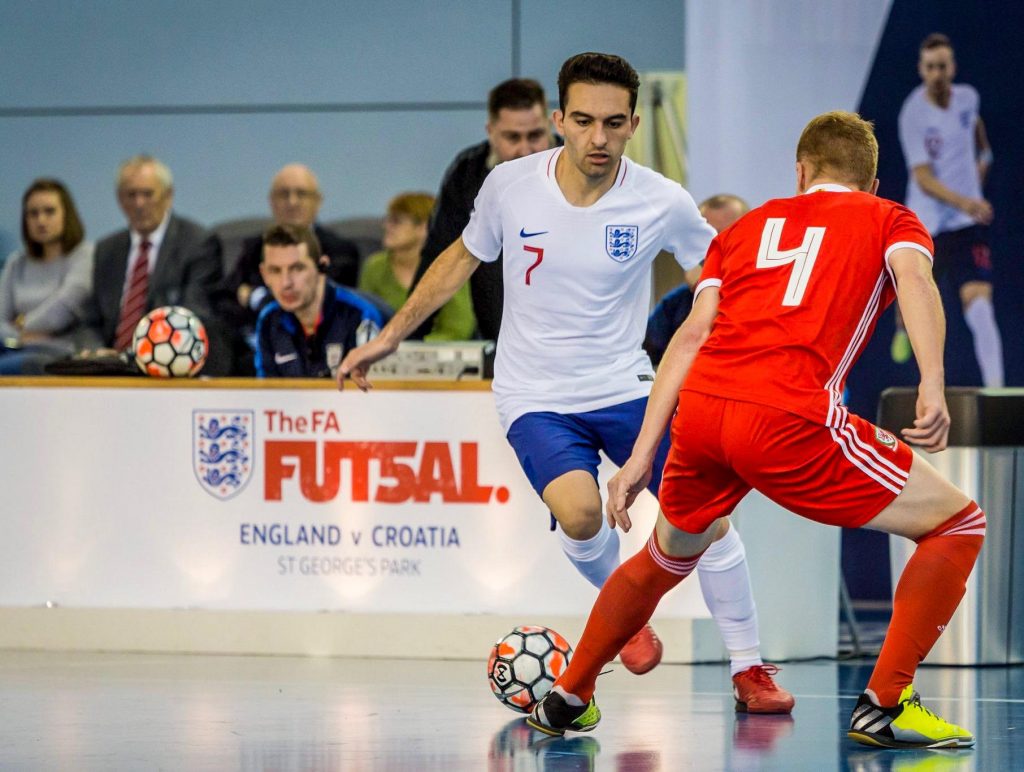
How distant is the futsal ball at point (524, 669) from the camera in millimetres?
4754

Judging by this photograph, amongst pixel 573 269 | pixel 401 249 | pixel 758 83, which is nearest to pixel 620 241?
pixel 573 269


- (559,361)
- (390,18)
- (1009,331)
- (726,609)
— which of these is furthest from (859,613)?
(390,18)

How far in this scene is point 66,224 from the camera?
9.12 m

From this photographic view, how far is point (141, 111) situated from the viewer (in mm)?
10797

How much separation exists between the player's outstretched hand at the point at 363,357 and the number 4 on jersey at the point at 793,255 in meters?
1.42

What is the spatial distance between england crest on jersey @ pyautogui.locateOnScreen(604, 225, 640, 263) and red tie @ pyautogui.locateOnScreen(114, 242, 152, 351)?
4371mm

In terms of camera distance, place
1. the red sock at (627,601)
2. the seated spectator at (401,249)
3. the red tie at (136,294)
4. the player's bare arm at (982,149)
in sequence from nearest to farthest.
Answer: the red sock at (627,601) < the player's bare arm at (982,149) < the red tie at (136,294) < the seated spectator at (401,249)

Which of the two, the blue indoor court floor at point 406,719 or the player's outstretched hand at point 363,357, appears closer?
the blue indoor court floor at point 406,719

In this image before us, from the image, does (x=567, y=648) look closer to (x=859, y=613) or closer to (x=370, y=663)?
(x=370, y=663)

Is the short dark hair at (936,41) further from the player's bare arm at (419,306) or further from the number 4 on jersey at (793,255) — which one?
the number 4 on jersey at (793,255)

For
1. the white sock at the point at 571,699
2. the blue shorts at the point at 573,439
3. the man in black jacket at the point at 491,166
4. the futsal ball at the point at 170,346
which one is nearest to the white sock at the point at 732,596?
the blue shorts at the point at 573,439

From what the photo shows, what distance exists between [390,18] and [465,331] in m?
3.17

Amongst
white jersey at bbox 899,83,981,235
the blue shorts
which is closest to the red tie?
white jersey at bbox 899,83,981,235

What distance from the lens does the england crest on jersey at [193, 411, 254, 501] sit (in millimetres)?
6488
